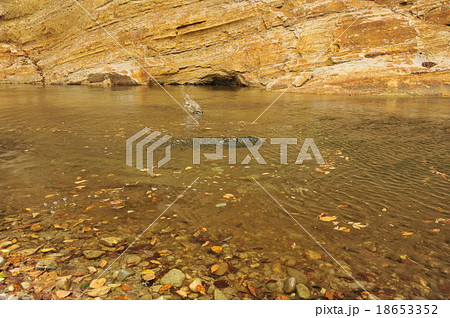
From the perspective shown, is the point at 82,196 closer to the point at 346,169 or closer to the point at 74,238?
the point at 74,238

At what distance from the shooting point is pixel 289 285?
7.98 ft

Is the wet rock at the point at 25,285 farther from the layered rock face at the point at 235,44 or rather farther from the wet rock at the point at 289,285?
the layered rock face at the point at 235,44

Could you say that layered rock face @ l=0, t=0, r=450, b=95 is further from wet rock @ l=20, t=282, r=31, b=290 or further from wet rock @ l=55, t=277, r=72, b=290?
wet rock @ l=20, t=282, r=31, b=290

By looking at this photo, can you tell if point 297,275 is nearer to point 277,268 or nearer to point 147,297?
point 277,268

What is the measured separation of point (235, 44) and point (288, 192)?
21.9 meters

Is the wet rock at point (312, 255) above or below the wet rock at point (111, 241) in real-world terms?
below

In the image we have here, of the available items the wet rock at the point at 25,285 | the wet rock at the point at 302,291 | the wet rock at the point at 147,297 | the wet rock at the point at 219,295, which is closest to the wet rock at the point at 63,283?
the wet rock at the point at 25,285

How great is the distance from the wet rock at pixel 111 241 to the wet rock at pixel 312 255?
1853 mm

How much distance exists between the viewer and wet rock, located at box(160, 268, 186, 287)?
246 cm

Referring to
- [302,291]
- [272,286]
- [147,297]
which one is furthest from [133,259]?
[302,291]

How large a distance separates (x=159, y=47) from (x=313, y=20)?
43.4 feet

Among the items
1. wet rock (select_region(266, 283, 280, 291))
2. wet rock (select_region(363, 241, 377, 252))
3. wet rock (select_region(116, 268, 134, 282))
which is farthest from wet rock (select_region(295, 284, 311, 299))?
wet rock (select_region(116, 268, 134, 282))

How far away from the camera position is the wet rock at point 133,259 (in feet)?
8.94

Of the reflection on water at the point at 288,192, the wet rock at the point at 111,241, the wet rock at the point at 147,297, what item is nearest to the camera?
the wet rock at the point at 147,297
